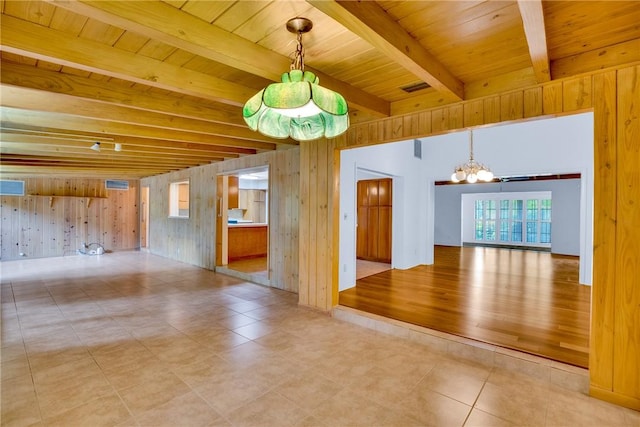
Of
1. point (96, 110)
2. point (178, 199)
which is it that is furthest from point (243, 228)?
point (96, 110)

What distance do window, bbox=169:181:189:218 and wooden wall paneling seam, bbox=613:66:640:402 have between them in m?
8.61

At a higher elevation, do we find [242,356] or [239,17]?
[239,17]

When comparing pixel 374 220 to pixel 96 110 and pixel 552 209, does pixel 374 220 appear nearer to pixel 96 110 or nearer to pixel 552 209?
pixel 96 110

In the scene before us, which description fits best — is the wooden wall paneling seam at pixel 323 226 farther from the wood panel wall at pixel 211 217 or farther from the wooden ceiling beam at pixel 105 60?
the wooden ceiling beam at pixel 105 60

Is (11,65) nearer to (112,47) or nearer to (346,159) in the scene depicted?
(112,47)

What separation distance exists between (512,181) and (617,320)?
33.1 ft

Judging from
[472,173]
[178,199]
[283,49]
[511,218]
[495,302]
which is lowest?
[495,302]

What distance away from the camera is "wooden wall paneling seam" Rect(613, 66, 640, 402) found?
2.14 metres

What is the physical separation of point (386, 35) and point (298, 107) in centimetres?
77

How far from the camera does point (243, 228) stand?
26.9 ft

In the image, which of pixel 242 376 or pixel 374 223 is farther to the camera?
pixel 374 223

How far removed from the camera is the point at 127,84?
294cm

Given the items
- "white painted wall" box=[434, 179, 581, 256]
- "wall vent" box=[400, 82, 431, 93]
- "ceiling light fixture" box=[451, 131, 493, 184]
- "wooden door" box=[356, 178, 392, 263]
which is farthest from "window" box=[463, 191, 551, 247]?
"wall vent" box=[400, 82, 431, 93]

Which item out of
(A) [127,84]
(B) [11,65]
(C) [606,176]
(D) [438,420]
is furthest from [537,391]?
(B) [11,65]
